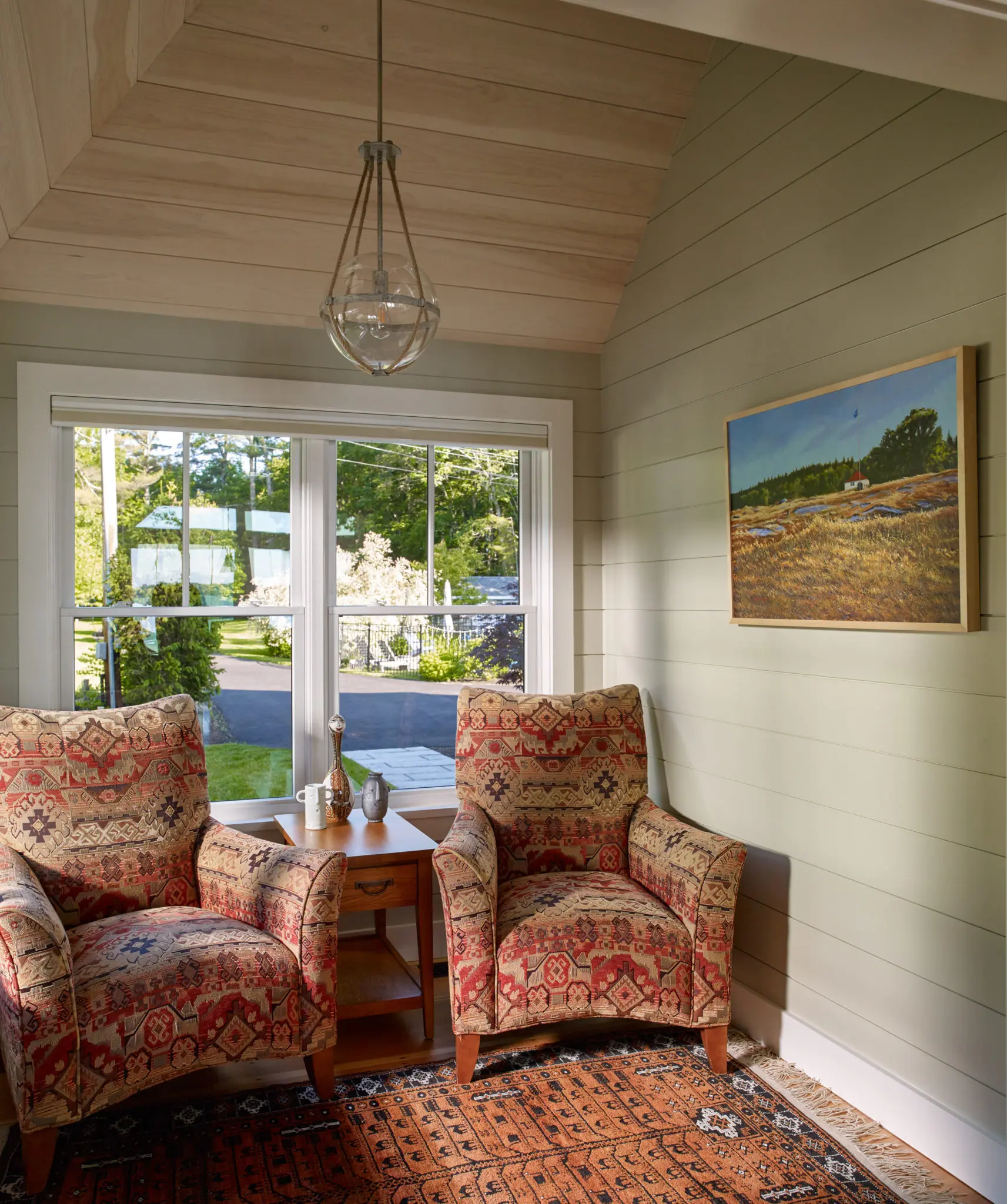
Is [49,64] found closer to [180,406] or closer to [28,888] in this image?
[180,406]

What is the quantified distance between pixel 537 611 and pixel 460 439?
758 mm

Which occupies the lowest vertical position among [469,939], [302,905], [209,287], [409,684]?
[469,939]

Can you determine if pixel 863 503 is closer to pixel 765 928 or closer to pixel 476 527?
pixel 765 928

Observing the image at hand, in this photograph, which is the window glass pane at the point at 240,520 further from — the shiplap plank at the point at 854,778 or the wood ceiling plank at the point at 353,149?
the shiplap plank at the point at 854,778

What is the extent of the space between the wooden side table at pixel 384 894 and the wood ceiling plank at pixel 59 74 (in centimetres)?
213

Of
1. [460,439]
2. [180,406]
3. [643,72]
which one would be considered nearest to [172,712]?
[180,406]

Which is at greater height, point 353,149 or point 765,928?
point 353,149

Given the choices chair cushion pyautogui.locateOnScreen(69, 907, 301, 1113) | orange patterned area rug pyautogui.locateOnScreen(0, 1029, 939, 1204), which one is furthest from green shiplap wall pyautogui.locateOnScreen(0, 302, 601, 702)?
orange patterned area rug pyautogui.locateOnScreen(0, 1029, 939, 1204)

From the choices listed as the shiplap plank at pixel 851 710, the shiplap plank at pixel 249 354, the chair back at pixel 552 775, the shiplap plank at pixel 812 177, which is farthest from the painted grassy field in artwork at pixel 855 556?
the shiplap plank at pixel 249 354

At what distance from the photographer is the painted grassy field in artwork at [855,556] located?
7.25 ft

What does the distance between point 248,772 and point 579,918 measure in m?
1.47

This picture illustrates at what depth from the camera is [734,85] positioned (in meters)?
3.01

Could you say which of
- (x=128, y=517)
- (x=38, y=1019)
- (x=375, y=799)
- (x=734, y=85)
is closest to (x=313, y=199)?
(x=128, y=517)

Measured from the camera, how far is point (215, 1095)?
101 inches
